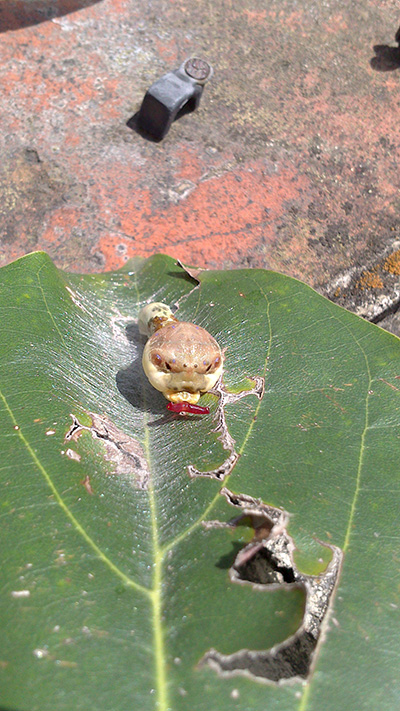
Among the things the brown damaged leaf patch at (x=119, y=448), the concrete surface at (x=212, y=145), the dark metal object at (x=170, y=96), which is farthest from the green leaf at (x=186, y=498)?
the dark metal object at (x=170, y=96)

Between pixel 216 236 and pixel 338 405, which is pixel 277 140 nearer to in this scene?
pixel 216 236

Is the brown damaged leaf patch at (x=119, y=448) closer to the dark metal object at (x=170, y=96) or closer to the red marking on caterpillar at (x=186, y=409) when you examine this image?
the red marking on caterpillar at (x=186, y=409)

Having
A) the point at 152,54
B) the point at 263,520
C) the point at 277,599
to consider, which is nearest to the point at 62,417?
the point at 263,520

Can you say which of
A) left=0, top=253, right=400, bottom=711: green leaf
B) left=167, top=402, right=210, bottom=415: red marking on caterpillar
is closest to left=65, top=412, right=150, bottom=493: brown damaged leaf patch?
left=0, top=253, right=400, bottom=711: green leaf

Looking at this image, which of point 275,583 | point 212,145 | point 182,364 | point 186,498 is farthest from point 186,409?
point 212,145

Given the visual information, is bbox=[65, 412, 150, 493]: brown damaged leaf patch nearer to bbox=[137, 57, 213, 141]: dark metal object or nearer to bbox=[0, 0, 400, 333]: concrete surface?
bbox=[0, 0, 400, 333]: concrete surface

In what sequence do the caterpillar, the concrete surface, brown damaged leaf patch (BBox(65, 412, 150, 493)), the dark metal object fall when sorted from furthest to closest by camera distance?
the dark metal object, the concrete surface, the caterpillar, brown damaged leaf patch (BBox(65, 412, 150, 493))
